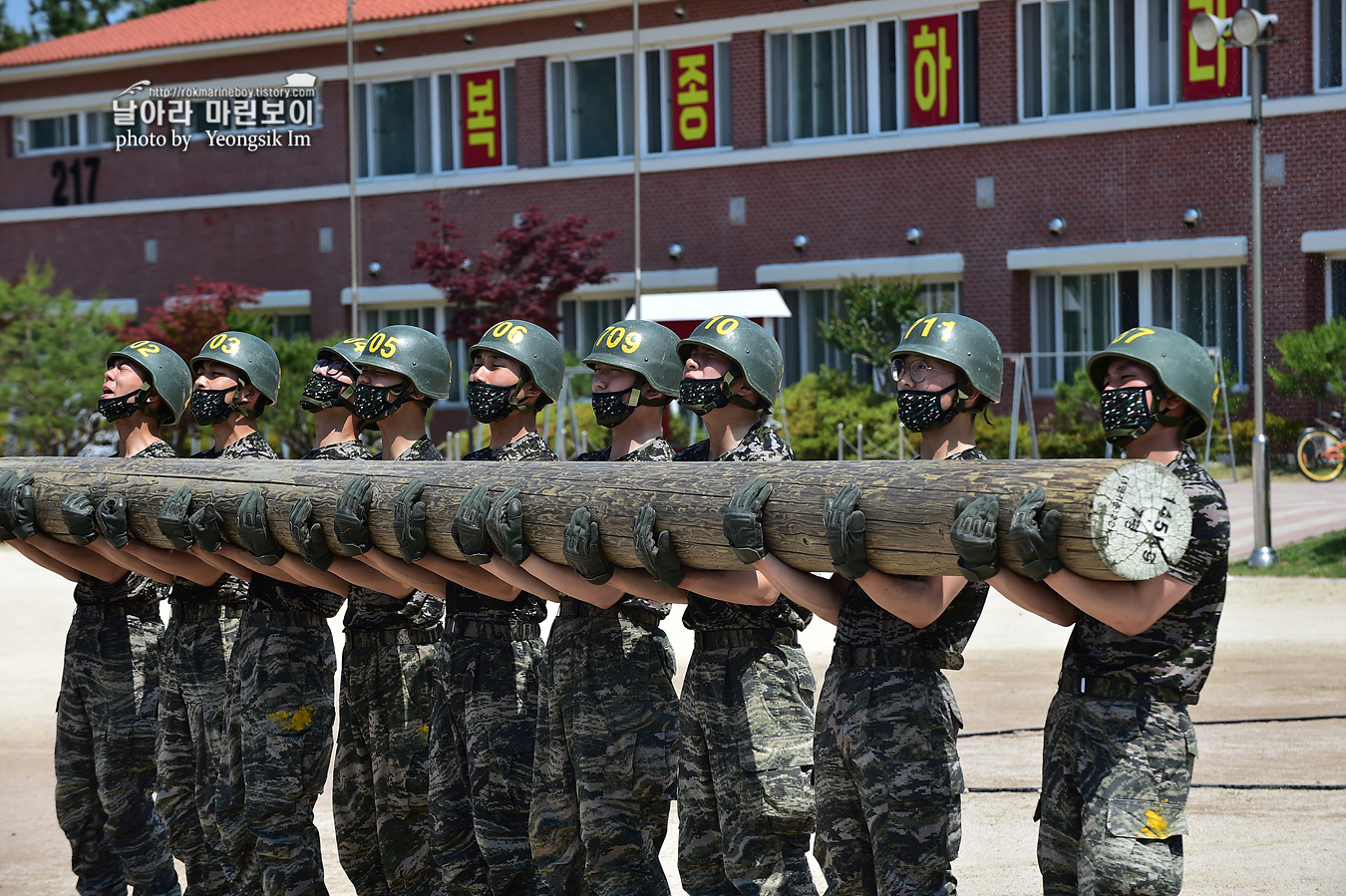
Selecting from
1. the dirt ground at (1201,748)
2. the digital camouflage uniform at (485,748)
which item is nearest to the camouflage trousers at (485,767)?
the digital camouflage uniform at (485,748)

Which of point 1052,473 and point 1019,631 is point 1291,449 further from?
point 1052,473

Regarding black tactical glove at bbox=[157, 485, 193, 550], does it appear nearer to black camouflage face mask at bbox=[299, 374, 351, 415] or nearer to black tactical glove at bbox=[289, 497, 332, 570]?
black tactical glove at bbox=[289, 497, 332, 570]

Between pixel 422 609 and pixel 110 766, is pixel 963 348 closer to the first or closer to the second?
pixel 422 609

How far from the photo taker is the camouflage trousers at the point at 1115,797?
4.36 metres

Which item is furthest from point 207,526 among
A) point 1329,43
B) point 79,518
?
point 1329,43

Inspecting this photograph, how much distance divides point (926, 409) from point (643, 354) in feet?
4.13

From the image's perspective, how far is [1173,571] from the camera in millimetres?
4375

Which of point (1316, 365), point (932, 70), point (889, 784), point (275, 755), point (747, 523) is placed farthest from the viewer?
point (932, 70)

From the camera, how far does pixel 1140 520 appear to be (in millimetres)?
4004

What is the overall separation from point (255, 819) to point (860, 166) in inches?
825

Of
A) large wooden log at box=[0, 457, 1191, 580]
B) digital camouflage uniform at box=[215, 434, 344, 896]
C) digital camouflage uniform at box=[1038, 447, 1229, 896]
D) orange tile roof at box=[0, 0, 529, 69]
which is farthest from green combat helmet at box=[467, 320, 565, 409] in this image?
orange tile roof at box=[0, 0, 529, 69]

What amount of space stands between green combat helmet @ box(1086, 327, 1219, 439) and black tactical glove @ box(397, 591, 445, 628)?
292 centimetres

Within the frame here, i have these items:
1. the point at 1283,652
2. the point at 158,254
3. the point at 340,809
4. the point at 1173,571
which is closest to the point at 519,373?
the point at 340,809

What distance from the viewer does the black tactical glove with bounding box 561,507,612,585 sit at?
5.07m
